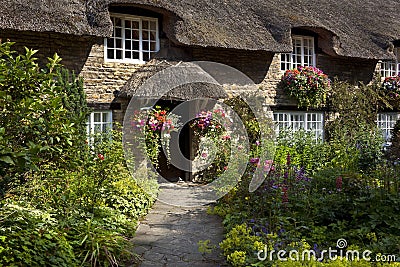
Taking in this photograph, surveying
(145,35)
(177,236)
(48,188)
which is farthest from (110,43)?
(177,236)

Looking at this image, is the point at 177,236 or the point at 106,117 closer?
the point at 177,236

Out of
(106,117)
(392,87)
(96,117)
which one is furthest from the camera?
(392,87)

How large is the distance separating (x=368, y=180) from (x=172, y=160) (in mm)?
5079

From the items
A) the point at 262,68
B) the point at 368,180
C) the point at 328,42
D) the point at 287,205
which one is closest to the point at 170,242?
the point at 287,205

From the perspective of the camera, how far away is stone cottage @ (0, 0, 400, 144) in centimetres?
847

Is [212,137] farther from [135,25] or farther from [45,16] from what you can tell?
[45,16]

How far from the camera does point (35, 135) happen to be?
4094 millimetres

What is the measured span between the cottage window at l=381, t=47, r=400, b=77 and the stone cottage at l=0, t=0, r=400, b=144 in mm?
60

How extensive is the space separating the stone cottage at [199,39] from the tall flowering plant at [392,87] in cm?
51

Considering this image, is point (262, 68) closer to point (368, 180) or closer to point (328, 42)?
point (328, 42)

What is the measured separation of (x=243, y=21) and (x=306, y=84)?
7.91 ft

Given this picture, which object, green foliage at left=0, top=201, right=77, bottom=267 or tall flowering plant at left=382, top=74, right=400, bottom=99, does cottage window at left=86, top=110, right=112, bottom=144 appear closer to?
green foliage at left=0, top=201, right=77, bottom=267

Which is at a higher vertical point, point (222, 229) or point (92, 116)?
point (92, 116)

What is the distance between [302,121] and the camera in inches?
482
